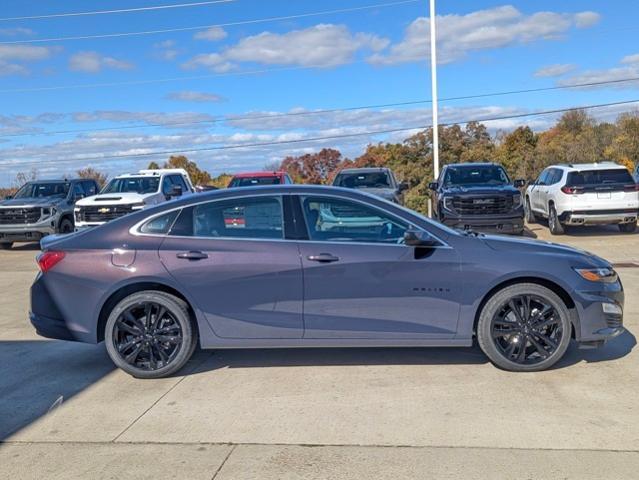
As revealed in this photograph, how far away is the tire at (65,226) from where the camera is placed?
16984mm

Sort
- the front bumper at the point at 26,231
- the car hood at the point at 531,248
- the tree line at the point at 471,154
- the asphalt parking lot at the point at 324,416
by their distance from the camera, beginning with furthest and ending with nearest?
1. the tree line at the point at 471,154
2. the front bumper at the point at 26,231
3. the car hood at the point at 531,248
4. the asphalt parking lot at the point at 324,416

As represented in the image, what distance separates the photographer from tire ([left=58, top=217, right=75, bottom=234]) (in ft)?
55.7

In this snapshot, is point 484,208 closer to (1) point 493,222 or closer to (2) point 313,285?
(1) point 493,222

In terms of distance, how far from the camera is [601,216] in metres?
15.2

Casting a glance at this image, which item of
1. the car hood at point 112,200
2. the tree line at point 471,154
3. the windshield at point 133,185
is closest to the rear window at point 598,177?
the car hood at point 112,200

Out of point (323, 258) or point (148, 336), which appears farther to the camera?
point (148, 336)

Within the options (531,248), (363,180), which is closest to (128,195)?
(363,180)

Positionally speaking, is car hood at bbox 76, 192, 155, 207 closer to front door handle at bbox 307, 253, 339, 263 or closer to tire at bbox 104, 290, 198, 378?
tire at bbox 104, 290, 198, 378

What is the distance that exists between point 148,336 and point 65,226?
42.7 feet

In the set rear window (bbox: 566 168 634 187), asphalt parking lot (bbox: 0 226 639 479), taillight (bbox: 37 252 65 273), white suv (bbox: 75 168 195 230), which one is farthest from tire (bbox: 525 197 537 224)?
taillight (bbox: 37 252 65 273)

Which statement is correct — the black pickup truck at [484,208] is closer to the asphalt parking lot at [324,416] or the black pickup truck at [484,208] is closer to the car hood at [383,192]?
the car hood at [383,192]

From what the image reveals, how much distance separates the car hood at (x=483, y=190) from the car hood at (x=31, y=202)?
10.3 meters

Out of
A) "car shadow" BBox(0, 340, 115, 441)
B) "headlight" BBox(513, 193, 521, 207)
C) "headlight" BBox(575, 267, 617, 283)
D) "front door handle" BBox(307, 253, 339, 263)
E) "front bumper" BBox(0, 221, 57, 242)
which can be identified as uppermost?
"front door handle" BBox(307, 253, 339, 263)

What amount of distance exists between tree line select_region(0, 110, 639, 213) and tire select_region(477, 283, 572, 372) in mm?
30759
